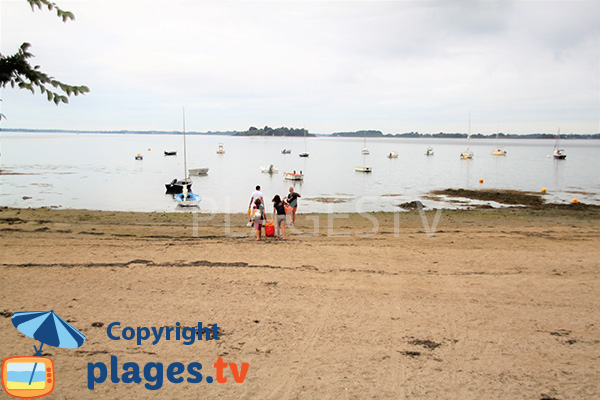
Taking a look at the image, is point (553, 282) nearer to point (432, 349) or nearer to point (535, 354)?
point (535, 354)

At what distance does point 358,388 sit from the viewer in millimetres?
5609

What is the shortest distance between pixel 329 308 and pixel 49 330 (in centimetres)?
500

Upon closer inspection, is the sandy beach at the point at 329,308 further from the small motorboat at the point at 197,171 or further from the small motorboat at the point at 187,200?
the small motorboat at the point at 197,171

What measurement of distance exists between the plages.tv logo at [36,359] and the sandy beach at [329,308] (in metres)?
0.17

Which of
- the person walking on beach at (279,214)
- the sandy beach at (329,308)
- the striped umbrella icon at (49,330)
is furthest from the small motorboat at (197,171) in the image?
the striped umbrella icon at (49,330)

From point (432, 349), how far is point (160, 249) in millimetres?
8877

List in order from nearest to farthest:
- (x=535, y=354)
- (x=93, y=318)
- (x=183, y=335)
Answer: (x=535, y=354)
(x=183, y=335)
(x=93, y=318)

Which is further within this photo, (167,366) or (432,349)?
(432,349)

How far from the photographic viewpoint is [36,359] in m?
6.09

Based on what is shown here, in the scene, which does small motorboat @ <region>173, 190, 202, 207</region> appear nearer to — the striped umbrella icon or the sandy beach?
the sandy beach

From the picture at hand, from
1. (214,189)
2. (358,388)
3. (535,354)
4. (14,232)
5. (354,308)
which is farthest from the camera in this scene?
(214,189)

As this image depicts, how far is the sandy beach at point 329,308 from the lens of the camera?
5.80m

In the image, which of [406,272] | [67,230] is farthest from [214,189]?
[406,272]

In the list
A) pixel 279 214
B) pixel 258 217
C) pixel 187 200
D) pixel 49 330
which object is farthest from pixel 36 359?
pixel 187 200
